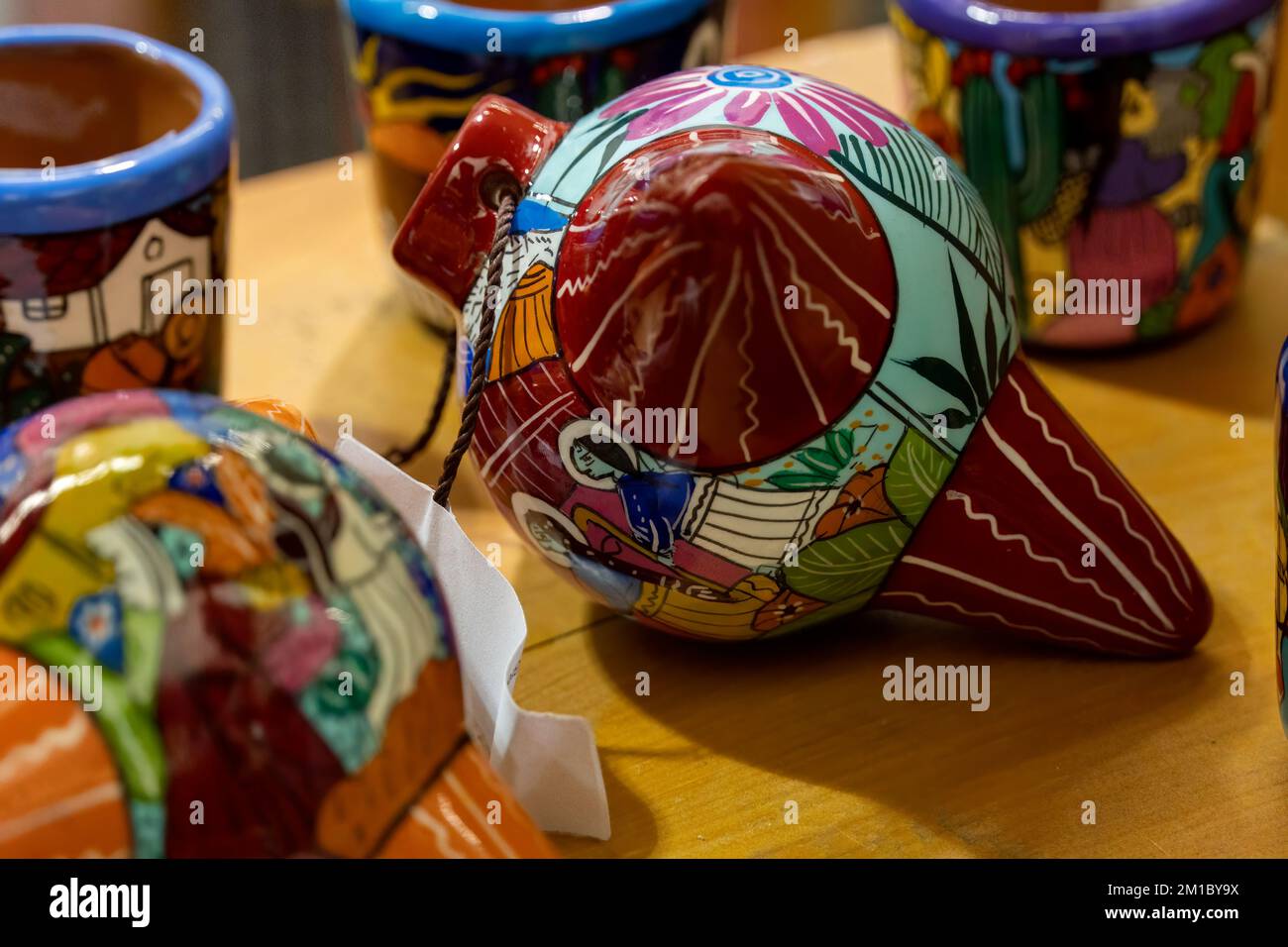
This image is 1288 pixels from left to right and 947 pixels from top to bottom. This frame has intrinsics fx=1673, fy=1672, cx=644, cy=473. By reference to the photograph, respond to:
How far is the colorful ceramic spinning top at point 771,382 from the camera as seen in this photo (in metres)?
0.50

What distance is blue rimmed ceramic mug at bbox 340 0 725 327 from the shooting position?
708 mm

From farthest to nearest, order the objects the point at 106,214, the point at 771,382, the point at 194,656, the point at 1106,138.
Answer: the point at 1106,138 < the point at 106,214 < the point at 771,382 < the point at 194,656

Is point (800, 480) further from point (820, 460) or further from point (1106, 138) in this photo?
point (1106, 138)

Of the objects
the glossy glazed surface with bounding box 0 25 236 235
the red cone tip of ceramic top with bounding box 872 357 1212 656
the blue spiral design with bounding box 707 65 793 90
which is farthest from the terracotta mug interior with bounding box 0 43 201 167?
the red cone tip of ceramic top with bounding box 872 357 1212 656

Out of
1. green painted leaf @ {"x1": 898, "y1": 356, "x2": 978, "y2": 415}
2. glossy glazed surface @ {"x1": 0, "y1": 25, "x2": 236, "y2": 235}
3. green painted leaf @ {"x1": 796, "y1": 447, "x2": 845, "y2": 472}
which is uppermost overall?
glossy glazed surface @ {"x1": 0, "y1": 25, "x2": 236, "y2": 235}

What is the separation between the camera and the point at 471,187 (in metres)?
0.58


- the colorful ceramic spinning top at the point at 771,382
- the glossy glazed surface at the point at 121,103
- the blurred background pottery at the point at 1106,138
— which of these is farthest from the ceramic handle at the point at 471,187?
the blurred background pottery at the point at 1106,138

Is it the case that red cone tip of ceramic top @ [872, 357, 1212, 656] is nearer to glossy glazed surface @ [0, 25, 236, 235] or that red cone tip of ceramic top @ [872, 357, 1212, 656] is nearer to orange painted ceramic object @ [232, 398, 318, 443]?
orange painted ceramic object @ [232, 398, 318, 443]

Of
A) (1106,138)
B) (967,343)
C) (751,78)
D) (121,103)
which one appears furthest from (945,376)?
(121,103)

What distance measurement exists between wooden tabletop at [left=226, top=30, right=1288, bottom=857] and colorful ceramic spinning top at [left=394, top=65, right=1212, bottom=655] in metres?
0.03

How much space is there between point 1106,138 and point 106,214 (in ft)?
1.36

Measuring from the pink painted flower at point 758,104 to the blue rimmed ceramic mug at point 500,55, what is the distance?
145mm
